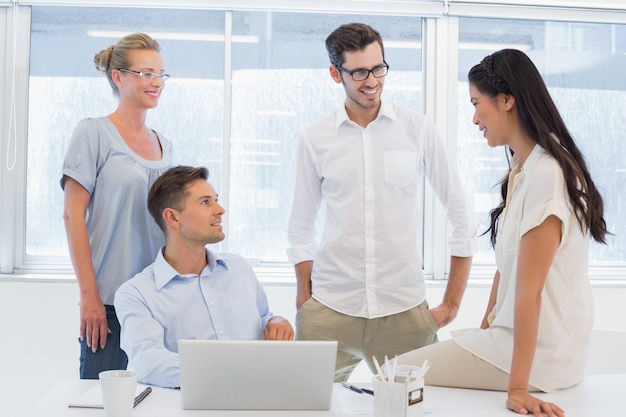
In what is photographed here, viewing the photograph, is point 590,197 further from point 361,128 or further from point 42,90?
point 42,90

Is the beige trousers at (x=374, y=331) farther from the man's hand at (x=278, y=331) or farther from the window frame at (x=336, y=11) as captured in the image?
the window frame at (x=336, y=11)

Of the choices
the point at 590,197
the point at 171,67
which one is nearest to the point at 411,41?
the point at 171,67

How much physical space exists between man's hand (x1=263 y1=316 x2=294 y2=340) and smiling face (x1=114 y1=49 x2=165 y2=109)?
33.8 inches

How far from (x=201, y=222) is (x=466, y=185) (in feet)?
6.96

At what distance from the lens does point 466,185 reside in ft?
13.2

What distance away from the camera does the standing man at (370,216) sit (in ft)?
7.82

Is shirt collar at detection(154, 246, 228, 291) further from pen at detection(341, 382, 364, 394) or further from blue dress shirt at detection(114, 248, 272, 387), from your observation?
pen at detection(341, 382, 364, 394)

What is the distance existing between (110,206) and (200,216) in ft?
1.01

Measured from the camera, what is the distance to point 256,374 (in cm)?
154

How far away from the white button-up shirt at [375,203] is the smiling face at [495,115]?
553mm

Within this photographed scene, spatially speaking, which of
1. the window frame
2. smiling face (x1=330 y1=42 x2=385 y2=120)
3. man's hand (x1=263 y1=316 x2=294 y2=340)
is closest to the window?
the window frame

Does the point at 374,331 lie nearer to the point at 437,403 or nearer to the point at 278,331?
the point at 278,331

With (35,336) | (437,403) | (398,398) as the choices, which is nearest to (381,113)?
(437,403)

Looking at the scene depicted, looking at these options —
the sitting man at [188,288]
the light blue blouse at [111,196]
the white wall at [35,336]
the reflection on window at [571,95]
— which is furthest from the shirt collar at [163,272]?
the reflection on window at [571,95]
